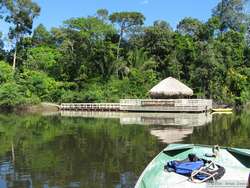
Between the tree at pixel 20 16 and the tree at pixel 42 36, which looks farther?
the tree at pixel 42 36

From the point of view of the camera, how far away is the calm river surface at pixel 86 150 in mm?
12133

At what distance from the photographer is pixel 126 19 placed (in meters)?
52.5

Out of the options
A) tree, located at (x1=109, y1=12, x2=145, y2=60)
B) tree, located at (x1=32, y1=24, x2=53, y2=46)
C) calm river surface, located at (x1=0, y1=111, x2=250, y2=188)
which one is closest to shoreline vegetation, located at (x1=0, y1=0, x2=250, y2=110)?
tree, located at (x1=109, y1=12, x2=145, y2=60)

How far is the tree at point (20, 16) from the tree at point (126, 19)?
8.94 metres

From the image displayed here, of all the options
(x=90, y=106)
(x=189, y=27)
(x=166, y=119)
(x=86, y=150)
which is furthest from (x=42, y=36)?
(x=86, y=150)

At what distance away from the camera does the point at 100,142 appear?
1970 centimetres

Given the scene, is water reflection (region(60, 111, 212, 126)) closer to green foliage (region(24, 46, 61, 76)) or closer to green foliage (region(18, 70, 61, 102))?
green foliage (region(18, 70, 61, 102))

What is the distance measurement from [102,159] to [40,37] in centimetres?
5141

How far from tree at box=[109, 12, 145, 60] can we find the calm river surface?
2700cm

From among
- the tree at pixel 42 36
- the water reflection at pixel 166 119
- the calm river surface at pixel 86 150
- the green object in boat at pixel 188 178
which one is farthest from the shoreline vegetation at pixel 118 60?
the green object in boat at pixel 188 178

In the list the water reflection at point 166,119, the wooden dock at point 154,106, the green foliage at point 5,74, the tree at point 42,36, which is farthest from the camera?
the tree at point 42,36

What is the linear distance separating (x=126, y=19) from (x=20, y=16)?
12.1 m

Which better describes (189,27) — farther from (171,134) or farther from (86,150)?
(86,150)

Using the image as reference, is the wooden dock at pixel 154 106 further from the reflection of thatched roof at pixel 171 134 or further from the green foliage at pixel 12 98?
the reflection of thatched roof at pixel 171 134
